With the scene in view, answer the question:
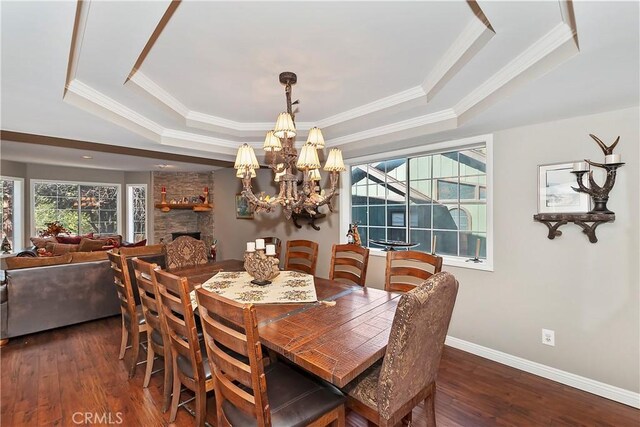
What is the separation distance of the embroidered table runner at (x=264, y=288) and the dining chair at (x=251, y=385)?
0.54 metres

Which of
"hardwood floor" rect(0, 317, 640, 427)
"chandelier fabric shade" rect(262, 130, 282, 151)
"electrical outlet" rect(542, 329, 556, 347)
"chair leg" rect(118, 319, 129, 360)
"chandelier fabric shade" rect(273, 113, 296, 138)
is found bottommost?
"hardwood floor" rect(0, 317, 640, 427)

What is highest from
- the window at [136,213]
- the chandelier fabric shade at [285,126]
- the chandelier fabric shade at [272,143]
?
the chandelier fabric shade at [285,126]

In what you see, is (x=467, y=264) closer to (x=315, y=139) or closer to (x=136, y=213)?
(x=315, y=139)

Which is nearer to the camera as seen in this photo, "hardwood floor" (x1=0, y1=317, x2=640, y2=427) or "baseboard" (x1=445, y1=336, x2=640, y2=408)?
"hardwood floor" (x1=0, y1=317, x2=640, y2=427)

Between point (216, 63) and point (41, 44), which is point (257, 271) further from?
point (41, 44)

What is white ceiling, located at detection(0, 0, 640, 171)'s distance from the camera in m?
1.35

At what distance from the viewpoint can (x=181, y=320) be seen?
5.27 feet

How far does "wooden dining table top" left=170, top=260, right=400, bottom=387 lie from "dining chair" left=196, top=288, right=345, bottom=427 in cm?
19

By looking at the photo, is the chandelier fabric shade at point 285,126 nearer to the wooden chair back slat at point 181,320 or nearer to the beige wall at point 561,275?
the wooden chair back slat at point 181,320

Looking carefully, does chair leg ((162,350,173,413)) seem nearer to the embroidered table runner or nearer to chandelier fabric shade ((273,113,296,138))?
the embroidered table runner

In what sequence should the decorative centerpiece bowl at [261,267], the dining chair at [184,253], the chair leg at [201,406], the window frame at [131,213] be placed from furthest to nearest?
the window frame at [131,213] < the dining chair at [184,253] < the decorative centerpiece bowl at [261,267] < the chair leg at [201,406]

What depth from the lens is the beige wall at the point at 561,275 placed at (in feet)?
6.86

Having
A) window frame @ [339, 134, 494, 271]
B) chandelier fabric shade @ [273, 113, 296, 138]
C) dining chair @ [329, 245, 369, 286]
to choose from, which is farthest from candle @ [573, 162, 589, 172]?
chandelier fabric shade @ [273, 113, 296, 138]

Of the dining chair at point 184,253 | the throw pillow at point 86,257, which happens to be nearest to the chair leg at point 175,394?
the dining chair at point 184,253
